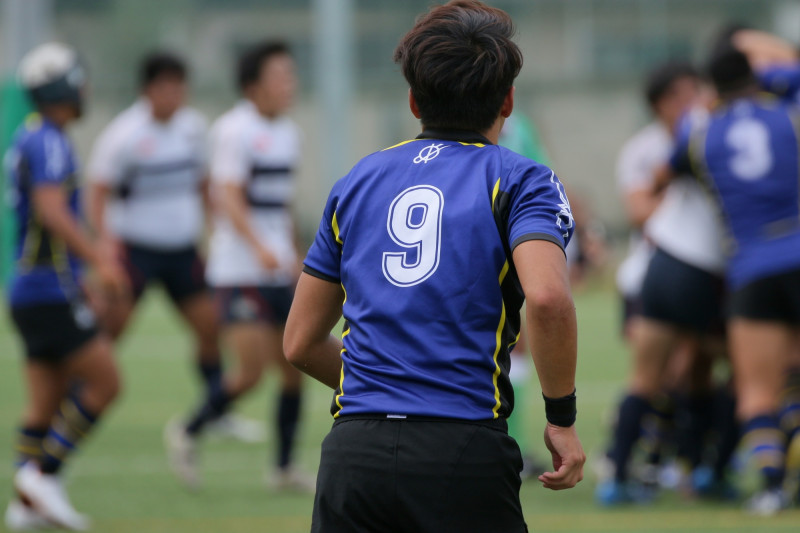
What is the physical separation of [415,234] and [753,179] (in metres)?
3.68

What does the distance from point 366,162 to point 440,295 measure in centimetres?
41

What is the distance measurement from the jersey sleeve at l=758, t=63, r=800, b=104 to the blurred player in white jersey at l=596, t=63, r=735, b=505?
0.75 m

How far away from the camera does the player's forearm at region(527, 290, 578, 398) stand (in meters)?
2.69

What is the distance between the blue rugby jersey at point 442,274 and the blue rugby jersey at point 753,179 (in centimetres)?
344

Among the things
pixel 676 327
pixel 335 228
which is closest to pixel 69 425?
pixel 676 327

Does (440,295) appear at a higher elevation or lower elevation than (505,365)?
higher

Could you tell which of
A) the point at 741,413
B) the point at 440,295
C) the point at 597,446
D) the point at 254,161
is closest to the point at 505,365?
the point at 440,295

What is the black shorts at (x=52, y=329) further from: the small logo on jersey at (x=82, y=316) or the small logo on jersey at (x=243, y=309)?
the small logo on jersey at (x=243, y=309)

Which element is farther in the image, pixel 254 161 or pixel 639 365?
pixel 254 161

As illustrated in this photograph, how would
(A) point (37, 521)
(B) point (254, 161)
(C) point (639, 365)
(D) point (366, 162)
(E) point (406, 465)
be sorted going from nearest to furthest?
(E) point (406, 465) < (D) point (366, 162) < (A) point (37, 521) < (C) point (639, 365) < (B) point (254, 161)

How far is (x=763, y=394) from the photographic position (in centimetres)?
603

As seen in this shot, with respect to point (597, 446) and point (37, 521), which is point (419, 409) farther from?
point (597, 446)

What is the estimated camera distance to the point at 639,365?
636 cm

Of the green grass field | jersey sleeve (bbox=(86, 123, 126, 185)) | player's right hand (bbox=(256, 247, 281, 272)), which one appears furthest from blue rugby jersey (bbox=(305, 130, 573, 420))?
jersey sleeve (bbox=(86, 123, 126, 185))
